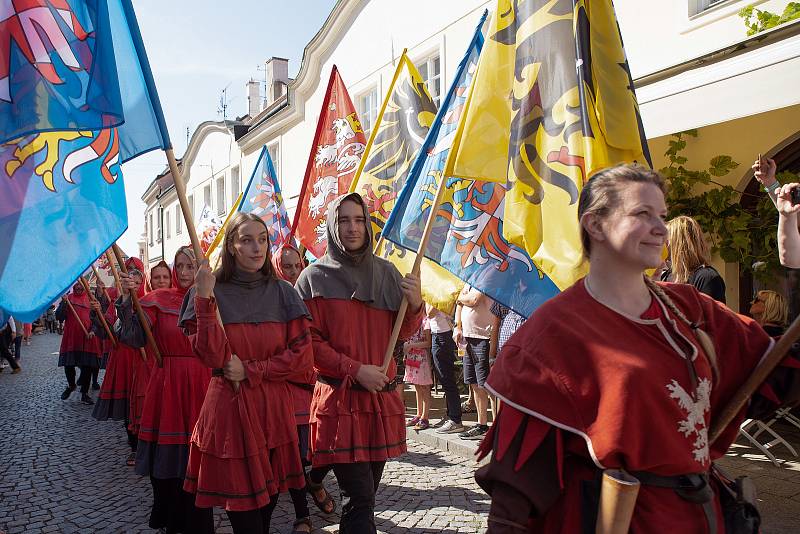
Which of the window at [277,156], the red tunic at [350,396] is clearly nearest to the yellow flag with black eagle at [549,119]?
the red tunic at [350,396]

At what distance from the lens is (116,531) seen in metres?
4.48

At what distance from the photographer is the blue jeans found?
7.09 metres

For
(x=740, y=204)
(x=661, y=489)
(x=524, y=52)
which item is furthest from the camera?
(x=740, y=204)

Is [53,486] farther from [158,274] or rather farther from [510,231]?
[510,231]

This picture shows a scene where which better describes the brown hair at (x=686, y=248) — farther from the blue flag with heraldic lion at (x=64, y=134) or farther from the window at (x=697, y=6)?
the window at (x=697, y=6)

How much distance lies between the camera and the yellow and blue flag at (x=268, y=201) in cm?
828

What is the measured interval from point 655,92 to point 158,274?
4.74 meters

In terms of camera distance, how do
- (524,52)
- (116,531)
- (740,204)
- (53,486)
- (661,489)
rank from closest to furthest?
(661,489)
(524,52)
(116,531)
(53,486)
(740,204)

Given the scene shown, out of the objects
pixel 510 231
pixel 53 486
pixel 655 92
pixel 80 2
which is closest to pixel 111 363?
pixel 53 486

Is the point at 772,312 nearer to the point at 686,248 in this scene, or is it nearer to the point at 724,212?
the point at 724,212

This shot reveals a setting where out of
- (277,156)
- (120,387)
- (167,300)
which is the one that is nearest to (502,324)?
(167,300)

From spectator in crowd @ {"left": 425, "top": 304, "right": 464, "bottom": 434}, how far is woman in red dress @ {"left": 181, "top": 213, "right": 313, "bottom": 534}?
352cm

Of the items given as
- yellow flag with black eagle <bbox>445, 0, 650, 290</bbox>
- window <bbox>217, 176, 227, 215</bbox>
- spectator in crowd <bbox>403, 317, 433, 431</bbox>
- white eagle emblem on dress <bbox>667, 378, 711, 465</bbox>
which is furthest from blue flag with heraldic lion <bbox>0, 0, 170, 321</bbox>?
window <bbox>217, 176, 227, 215</bbox>

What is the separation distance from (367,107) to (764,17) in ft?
29.7
